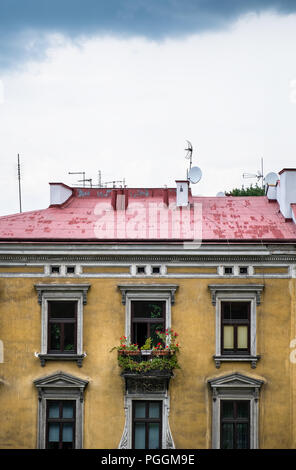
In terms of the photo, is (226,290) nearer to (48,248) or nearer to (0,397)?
(48,248)

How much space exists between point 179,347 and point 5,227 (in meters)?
7.46

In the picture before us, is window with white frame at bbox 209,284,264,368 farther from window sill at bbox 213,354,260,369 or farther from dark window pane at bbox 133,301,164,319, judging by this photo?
dark window pane at bbox 133,301,164,319

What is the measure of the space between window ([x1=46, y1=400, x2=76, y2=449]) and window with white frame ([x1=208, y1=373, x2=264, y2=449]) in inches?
188

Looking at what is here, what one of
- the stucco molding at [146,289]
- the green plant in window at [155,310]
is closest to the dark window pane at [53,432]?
the stucco molding at [146,289]

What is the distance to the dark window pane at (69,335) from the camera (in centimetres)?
1856

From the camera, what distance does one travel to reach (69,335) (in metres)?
18.6

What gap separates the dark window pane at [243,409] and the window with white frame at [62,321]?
218 inches

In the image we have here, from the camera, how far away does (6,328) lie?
734 inches

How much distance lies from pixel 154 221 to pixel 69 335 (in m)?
5.03

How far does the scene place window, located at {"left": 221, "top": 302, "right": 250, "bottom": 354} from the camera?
18.4 meters

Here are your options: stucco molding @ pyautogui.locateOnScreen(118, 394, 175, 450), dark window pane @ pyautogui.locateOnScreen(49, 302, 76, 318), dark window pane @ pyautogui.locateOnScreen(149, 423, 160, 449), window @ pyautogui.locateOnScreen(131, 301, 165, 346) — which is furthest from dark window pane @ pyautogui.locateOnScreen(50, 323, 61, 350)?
dark window pane @ pyautogui.locateOnScreen(149, 423, 160, 449)

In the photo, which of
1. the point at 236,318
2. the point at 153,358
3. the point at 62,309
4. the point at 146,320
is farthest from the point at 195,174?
the point at 153,358
